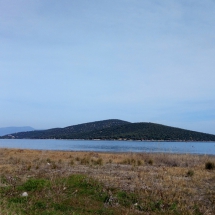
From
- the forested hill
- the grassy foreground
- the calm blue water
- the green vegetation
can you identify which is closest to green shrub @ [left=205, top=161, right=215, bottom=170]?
the grassy foreground

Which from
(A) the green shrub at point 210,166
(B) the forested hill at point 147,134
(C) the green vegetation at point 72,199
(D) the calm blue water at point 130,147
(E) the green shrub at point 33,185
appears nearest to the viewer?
(C) the green vegetation at point 72,199

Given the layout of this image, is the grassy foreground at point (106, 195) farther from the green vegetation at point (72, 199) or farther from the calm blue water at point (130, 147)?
the calm blue water at point (130, 147)

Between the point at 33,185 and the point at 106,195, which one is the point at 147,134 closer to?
the point at 33,185

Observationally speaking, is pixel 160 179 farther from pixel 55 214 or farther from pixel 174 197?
pixel 55 214

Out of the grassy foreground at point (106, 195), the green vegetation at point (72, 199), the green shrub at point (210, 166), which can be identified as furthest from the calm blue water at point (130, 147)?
the green vegetation at point (72, 199)

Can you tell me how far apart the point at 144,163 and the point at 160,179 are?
7.57 m

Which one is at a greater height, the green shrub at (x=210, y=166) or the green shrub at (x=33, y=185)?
the green shrub at (x=210, y=166)

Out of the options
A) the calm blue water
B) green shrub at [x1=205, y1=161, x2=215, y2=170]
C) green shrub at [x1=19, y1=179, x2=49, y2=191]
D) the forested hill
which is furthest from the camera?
the forested hill

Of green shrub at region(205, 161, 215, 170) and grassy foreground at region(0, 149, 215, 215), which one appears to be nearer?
grassy foreground at region(0, 149, 215, 215)

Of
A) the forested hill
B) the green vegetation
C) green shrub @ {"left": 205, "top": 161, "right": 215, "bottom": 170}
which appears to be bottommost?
the green vegetation

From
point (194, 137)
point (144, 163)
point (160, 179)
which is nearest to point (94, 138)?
point (194, 137)

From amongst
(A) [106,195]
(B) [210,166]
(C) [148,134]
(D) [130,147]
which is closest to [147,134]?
(C) [148,134]

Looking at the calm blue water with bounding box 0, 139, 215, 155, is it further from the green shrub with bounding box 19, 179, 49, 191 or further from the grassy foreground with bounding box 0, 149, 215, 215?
the green shrub with bounding box 19, 179, 49, 191

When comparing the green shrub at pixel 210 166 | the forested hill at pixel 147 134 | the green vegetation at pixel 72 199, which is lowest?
the green vegetation at pixel 72 199
